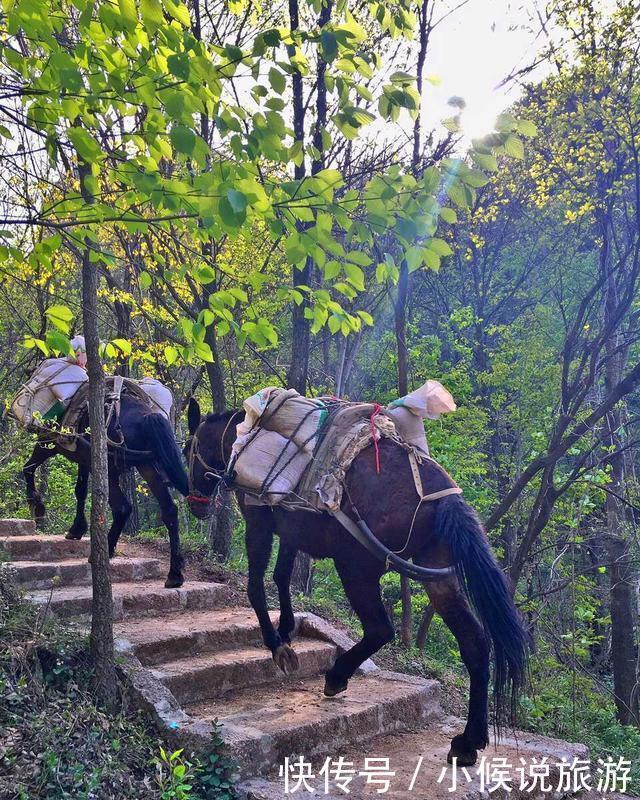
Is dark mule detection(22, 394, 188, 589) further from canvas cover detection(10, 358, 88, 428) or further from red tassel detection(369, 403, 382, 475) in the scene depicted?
red tassel detection(369, 403, 382, 475)

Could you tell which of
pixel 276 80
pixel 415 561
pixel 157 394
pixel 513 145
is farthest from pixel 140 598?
pixel 513 145

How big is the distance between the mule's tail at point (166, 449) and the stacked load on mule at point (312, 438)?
170cm

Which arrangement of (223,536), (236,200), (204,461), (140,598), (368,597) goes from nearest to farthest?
(236,200)
(368,597)
(140,598)
(204,461)
(223,536)

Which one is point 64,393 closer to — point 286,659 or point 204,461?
point 204,461

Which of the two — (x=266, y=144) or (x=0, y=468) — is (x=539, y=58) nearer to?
(x=266, y=144)

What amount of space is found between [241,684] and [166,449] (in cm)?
260

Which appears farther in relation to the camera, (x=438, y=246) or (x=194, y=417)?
(x=194, y=417)

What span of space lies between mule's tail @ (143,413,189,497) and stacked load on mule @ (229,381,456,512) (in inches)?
66.8

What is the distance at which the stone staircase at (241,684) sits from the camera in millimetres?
4023

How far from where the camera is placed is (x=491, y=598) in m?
3.94

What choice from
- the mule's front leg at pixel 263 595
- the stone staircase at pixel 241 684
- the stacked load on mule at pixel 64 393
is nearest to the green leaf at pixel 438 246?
the mule's front leg at pixel 263 595

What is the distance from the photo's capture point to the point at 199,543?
29.1 feet

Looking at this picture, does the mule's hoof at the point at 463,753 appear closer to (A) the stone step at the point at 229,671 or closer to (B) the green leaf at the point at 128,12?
(A) the stone step at the point at 229,671

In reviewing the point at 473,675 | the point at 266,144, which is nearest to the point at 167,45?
the point at 266,144
